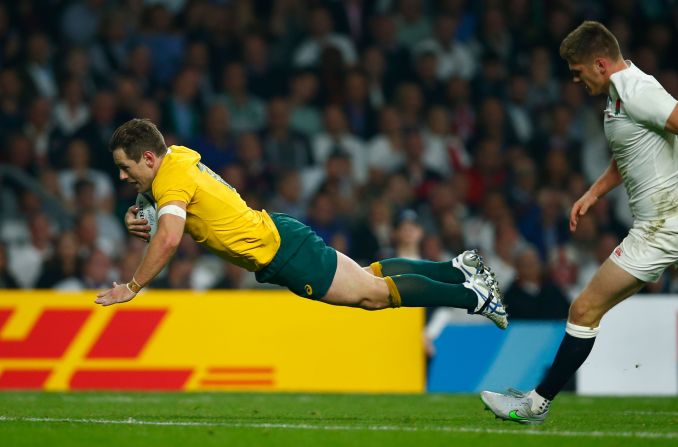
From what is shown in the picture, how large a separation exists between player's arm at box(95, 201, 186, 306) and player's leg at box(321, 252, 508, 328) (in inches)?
46.1

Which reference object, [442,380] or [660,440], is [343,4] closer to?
[442,380]

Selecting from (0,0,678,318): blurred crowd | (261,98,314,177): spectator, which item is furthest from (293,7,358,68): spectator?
(261,98,314,177): spectator

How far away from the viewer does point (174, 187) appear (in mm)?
7516

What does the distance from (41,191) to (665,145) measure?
8641 millimetres

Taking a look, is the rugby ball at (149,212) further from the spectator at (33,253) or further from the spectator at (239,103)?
the spectator at (239,103)

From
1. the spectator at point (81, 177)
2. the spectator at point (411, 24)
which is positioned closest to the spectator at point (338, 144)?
the spectator at point (411, 24)

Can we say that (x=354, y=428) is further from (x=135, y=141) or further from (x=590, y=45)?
(x=590, y=45)

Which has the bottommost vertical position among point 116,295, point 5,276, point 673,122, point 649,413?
point 5,276

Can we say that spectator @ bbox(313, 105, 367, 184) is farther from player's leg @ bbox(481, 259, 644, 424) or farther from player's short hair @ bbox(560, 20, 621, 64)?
player's short hair @ bbox(560, 20, 621, 64)

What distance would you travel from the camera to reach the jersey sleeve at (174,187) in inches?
295

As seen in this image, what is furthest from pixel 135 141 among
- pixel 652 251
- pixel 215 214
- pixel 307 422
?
pixel 652 251

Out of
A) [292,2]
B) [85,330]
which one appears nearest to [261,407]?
[85,330]

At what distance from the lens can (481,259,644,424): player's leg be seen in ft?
23.4

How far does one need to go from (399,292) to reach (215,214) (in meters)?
1.34
